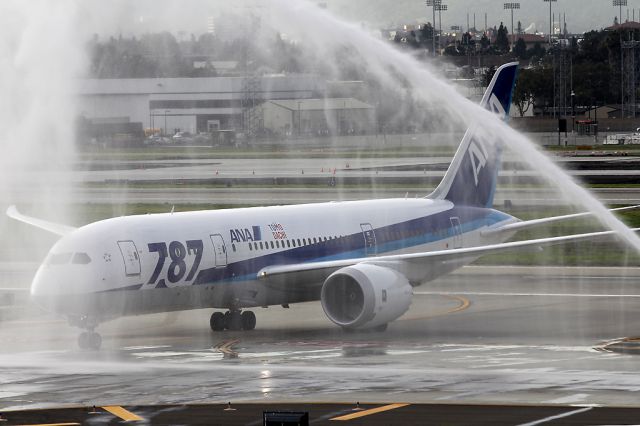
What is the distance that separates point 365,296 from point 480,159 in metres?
11.1

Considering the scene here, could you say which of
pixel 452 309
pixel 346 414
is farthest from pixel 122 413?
pixel 452 309

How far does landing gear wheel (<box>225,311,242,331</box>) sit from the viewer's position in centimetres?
4112

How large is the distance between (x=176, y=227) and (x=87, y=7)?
28736 mm

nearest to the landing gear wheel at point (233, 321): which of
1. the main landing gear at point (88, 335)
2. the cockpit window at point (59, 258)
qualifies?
the main landing gear at point (88, 335)

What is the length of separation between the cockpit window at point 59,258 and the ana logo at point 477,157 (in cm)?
1664

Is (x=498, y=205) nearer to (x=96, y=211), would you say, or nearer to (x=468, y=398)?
(x=96, y=211)

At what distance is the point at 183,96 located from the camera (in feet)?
326

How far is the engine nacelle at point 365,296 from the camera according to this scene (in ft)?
129

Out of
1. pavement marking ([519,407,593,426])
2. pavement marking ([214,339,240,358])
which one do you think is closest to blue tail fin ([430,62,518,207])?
pavement marking ([214,339,240,358])

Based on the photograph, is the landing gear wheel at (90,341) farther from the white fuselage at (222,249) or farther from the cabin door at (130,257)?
the cabin door at (130,257)

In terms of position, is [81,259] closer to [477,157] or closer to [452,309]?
[452,309]

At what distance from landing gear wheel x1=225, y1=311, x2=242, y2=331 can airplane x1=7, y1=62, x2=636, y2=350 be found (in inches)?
1.2

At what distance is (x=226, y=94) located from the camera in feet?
332

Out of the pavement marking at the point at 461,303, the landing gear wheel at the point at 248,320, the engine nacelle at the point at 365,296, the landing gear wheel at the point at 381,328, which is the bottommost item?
the pavement marking at the point at 461,303
